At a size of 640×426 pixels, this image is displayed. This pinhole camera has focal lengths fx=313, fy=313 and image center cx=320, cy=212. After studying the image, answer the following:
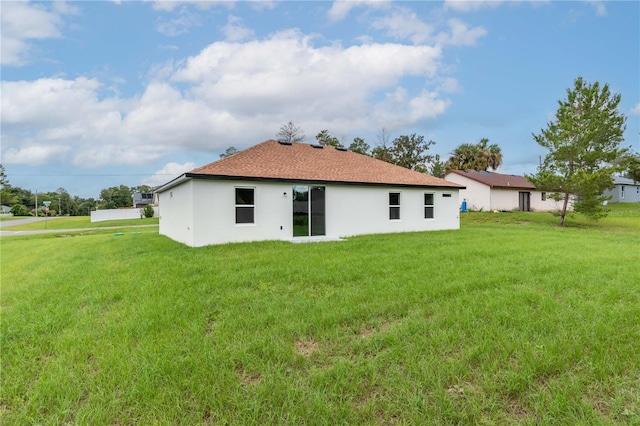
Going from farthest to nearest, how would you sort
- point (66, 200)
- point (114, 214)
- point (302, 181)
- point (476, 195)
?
point (66, 200) < point (114, 214) < point (476, 195) < point (302, 181)

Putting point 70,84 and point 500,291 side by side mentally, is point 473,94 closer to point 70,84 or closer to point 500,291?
→ point 500,291

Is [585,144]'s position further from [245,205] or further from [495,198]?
[245,205]

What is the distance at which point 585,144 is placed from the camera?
17297mm

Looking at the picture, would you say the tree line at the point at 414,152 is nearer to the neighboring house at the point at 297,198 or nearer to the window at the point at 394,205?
the neighboring house at the point at 297,198

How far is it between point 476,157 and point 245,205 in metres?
32.1

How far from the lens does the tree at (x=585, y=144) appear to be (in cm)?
1672

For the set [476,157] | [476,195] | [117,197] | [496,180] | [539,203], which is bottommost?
[539,203]

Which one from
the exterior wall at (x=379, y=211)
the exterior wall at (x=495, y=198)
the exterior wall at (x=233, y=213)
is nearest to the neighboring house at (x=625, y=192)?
the exterior wall at (x=495, y=198)

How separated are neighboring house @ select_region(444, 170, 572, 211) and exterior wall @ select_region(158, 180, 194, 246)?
73.6 ft

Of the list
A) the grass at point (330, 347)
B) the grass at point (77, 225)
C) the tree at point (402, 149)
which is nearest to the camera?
the grass at point (330, 347)

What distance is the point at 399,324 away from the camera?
3.77 metres

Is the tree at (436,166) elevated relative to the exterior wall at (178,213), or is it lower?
elevated

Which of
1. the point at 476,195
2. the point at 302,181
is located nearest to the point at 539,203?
the point at 476,195

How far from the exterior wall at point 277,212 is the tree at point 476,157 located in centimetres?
2268
